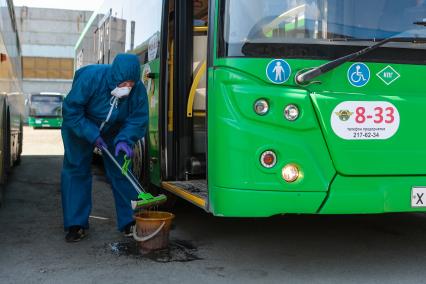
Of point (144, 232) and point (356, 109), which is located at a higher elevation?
point (356, 109)

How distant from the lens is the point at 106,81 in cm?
493

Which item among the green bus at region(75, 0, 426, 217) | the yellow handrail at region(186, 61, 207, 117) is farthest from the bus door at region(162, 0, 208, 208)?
the green bus at region(75, 0, 426, 217)

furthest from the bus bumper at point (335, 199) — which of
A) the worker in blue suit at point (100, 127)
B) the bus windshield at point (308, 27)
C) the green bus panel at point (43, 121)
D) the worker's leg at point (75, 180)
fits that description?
the green bus panel at point (43, 121)

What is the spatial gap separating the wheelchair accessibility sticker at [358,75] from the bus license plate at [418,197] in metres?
0.84

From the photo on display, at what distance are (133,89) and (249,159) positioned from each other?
5.41ft

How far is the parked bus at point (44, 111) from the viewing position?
2948 cm

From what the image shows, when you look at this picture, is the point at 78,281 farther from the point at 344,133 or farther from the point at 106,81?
the point at 344,133

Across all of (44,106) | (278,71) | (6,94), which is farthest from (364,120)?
(44,106)

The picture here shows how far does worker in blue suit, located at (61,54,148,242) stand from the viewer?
15.8 ft

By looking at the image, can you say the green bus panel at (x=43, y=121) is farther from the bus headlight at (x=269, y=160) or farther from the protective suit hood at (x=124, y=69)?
the bus headlight at (x=269, y=160)

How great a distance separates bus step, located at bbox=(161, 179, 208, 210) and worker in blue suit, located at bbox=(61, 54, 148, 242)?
40 cm

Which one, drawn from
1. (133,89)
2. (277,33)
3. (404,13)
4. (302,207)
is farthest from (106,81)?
(404,13)

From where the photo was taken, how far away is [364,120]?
3881 mm

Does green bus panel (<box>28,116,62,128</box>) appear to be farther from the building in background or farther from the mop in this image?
the mop
